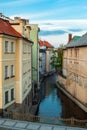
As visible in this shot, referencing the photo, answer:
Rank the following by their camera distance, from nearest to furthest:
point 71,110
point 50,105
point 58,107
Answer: point 71,110
point 58,107
point 50,105

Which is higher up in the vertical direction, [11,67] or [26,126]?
[11,67]

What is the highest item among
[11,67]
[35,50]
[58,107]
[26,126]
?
[35,50]

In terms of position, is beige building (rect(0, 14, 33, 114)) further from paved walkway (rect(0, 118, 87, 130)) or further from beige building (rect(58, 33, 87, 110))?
beige building (rect(58, 33, 87, 110))

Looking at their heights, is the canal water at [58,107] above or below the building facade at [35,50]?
below

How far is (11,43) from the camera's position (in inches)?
1054

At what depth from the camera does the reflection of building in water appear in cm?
3503

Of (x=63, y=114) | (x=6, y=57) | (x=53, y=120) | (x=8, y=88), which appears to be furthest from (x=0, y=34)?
(x=63, y=114)

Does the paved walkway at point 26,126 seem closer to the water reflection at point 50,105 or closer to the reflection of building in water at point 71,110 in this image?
the water reflection at point 50,105

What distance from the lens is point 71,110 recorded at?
38.9 m

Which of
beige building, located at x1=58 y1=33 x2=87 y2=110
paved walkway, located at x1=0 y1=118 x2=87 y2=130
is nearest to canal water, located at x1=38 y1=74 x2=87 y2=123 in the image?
beige building, located at x1=58 y1=33 x2=87 y2=110

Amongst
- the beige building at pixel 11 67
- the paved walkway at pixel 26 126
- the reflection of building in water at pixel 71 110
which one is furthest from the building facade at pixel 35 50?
the paved walkway at pixel 26 126

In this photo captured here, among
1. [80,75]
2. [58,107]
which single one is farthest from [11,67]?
[80,75]

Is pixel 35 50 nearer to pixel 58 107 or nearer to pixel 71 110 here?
pixel 58 107

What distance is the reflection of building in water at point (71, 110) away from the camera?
35031 mm
